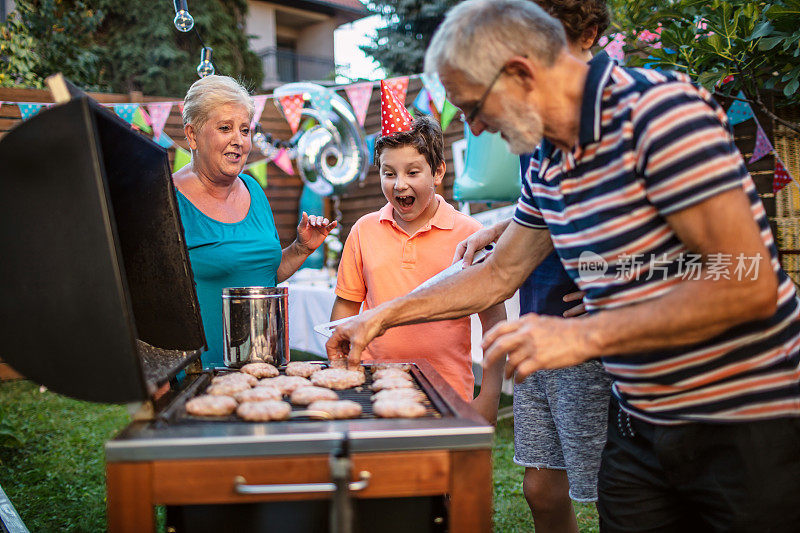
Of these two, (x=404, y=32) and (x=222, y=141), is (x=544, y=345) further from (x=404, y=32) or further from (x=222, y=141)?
(x=404, y=32)

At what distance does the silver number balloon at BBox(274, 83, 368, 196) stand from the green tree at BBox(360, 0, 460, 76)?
26.4ft

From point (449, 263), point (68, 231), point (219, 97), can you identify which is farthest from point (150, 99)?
point (68, 231)

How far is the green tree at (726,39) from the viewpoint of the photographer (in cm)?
293

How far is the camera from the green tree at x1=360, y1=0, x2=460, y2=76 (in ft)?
46.0

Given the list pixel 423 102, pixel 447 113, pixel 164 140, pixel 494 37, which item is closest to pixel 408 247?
pixel 494 37

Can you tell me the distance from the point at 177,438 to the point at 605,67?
3.99 feet

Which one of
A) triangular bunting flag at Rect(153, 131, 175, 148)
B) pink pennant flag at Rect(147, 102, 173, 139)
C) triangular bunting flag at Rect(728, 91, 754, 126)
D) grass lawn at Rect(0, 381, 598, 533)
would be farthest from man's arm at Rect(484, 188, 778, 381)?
triangular bunting flag at Rect(153, 131, 175, 148)

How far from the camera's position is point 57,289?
1.40 metres

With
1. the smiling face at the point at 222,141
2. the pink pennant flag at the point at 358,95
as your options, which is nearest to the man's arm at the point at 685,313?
the smiling face at the point at 222,141

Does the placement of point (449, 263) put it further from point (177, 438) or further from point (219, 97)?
point (177, 438)

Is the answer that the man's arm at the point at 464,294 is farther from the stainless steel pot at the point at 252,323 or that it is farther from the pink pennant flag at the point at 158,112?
the pink pennant flag at the point at 158,112

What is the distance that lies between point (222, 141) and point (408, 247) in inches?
35.3

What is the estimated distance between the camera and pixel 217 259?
8.36 feet

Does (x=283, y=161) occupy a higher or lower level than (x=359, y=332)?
higher
